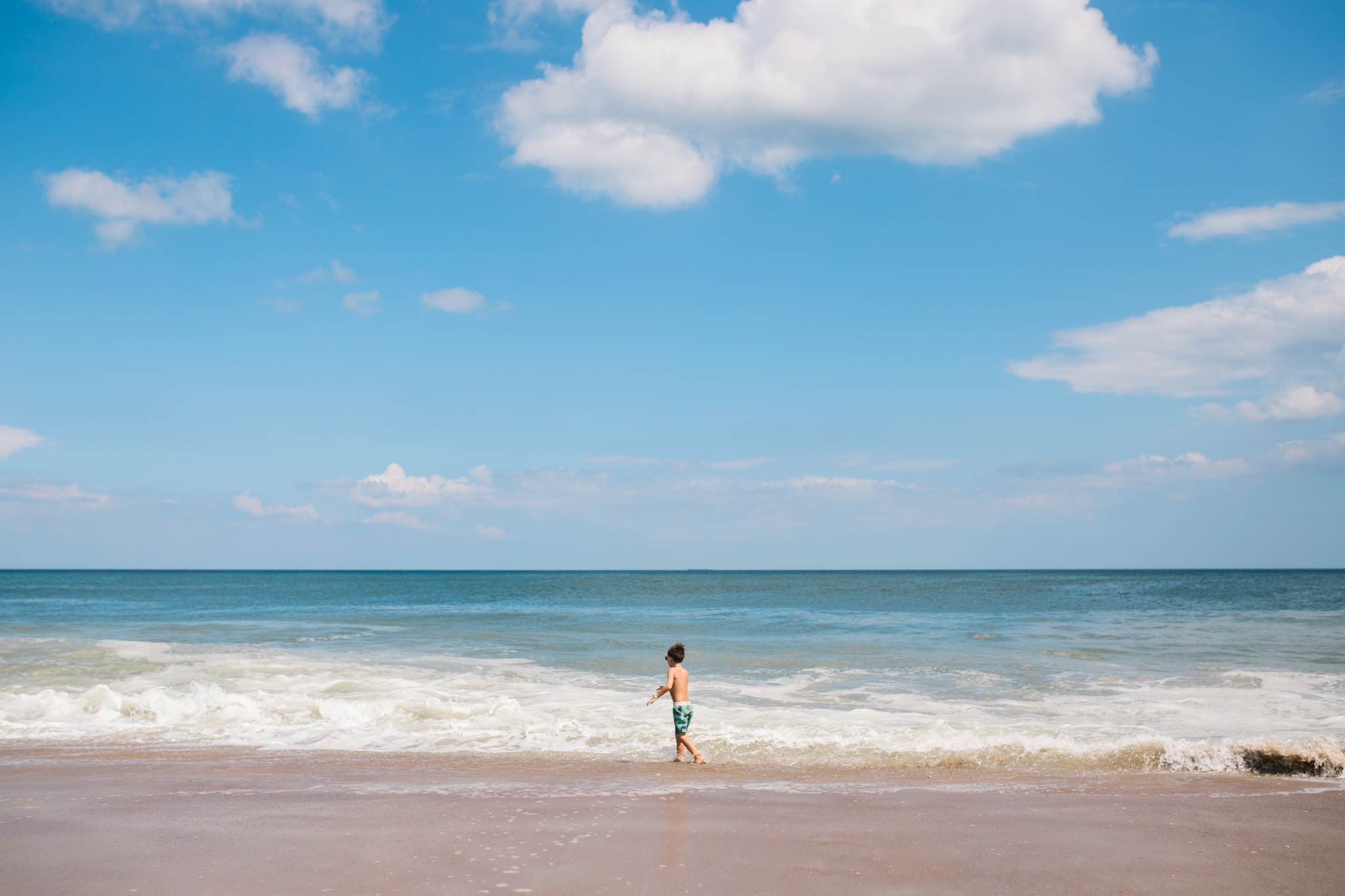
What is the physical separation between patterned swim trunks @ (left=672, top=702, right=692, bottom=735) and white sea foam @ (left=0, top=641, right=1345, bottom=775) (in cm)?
73

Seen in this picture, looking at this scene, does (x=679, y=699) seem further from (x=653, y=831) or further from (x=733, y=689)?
(x=733, y=689)

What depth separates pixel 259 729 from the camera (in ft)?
37.5

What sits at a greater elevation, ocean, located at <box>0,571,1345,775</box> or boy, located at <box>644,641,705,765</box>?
boy, located at <box>644,641,705,765</box>

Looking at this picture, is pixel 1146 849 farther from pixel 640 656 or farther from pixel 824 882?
pixel 640 656

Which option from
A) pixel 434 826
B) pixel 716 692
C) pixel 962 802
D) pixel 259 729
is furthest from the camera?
pixel 716 692

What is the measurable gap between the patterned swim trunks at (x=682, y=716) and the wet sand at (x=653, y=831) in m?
0.63

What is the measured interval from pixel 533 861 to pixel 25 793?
18.5 ft

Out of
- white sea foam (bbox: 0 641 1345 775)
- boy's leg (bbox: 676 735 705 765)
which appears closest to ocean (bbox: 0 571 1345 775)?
white sea foam (bbox: 0 641 1345 775)

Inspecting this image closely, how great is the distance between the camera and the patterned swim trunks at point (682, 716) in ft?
30.8

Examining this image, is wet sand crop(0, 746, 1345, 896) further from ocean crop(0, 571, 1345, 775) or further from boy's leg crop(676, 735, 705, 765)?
ocean crop(0, 571, 1345, 775)

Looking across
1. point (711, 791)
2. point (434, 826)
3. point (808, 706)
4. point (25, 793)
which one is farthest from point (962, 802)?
point (25, 793)

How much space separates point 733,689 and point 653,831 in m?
9.26

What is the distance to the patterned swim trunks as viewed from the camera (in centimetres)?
938

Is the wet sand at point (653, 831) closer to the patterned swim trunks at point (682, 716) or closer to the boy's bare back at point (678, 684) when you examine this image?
the patterned swim trunks at point (682, 716)
